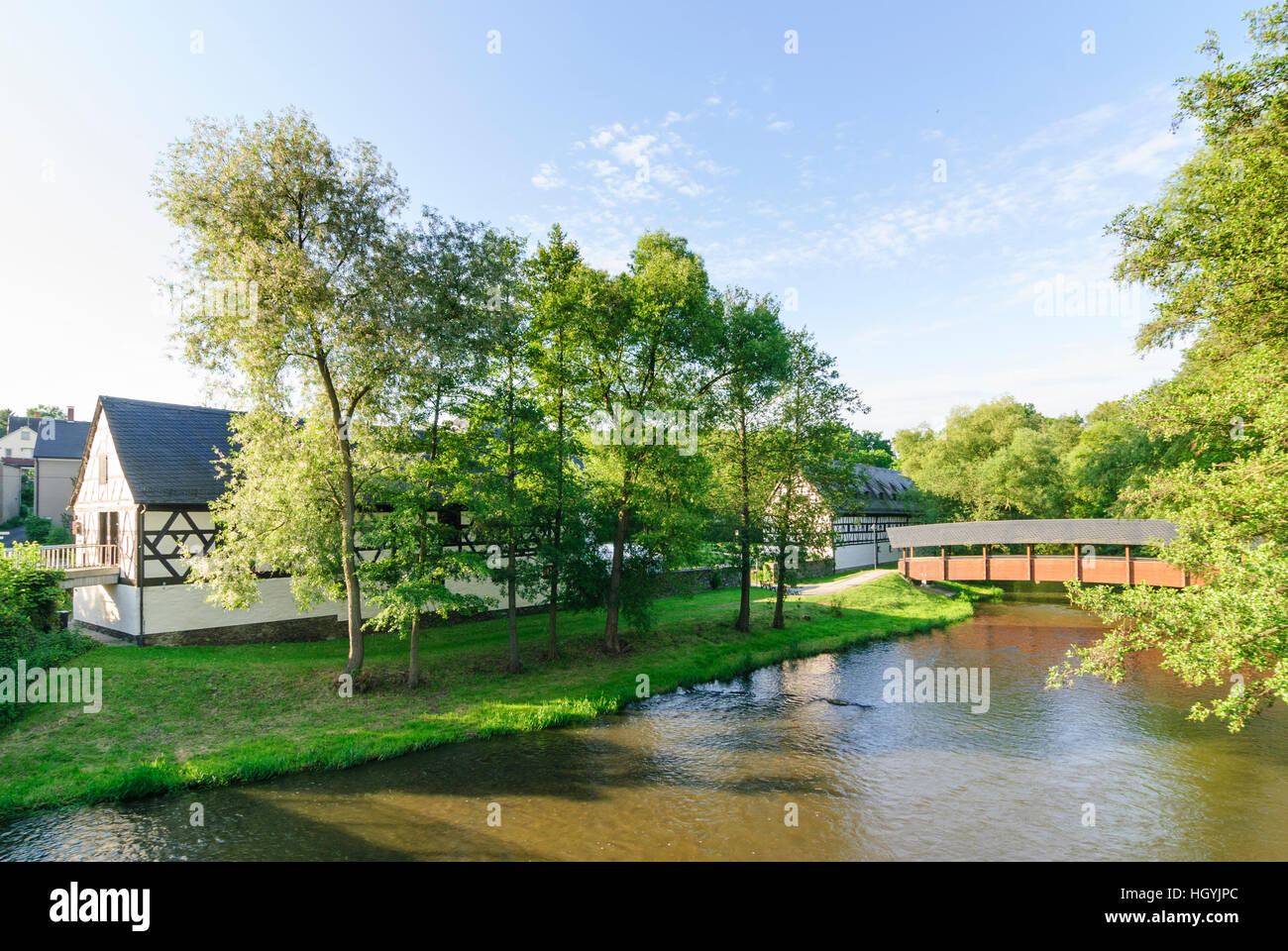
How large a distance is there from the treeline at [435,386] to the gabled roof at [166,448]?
1.00 meters

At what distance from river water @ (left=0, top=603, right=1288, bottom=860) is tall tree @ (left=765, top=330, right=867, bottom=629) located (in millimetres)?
7536

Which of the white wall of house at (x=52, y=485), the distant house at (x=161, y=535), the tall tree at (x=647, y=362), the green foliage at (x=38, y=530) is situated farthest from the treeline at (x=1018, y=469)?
the white wall of house at (x=52, y=485)

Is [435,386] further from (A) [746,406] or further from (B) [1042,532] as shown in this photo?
(B) [1042,532]

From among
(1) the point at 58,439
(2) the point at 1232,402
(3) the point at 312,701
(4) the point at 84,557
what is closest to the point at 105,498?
(4) the point at 84,557

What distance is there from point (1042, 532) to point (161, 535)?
34102mm

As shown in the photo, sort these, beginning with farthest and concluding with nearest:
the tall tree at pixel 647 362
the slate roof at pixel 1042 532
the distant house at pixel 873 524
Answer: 1. the distant house at pixel 873 524
2. the slate roof at pixel 1042 532
3. the tall tree at pixel 647 362

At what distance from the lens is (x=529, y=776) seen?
10.6 metres

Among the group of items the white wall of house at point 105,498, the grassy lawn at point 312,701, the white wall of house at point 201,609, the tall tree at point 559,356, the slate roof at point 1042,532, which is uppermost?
the tall tree at point 559,356

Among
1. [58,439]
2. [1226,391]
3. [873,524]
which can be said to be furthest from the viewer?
[873,524]

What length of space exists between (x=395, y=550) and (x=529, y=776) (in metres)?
6.56

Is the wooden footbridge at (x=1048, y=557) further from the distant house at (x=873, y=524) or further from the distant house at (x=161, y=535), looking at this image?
the distant house at (x=161, y=535)

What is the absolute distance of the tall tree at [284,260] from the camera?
1159 cm

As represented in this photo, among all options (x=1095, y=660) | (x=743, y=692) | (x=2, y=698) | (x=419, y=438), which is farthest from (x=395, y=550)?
(x=1095, y=660)

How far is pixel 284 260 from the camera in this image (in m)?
11.5
